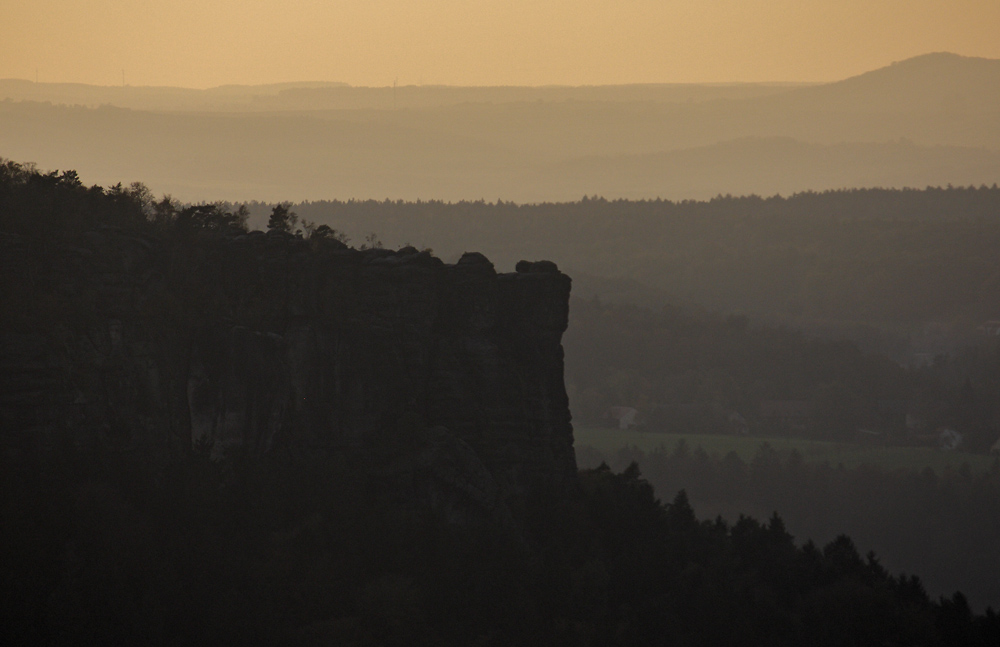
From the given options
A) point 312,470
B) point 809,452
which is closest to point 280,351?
point 312,470

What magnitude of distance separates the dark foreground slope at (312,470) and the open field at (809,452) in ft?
344

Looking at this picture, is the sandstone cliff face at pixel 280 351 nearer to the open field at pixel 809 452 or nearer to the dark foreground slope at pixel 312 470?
the dark foreground slope at pixel 312 470

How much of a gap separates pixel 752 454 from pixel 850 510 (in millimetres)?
25230

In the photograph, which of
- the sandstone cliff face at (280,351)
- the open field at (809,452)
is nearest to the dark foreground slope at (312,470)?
the sandstone cliff face at (280,351)

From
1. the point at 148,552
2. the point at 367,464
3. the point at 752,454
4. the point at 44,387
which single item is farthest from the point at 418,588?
the point at 752,454

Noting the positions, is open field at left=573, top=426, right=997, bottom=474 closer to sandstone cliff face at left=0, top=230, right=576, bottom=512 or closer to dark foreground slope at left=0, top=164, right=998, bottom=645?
dark foreground slope at left=0, top=164, right=998, bottom=645

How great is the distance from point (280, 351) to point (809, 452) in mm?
139907

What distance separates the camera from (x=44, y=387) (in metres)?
55.1

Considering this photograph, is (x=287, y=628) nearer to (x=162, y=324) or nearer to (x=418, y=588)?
(x=418, y=588)

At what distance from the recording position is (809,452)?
194m

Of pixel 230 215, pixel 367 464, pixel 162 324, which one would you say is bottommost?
pixel 367 464

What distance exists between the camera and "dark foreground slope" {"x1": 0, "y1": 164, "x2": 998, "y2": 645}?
55125mm

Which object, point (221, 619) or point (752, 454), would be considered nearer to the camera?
point (221, 619)

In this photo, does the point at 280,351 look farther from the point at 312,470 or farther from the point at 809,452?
the point at 809,452
